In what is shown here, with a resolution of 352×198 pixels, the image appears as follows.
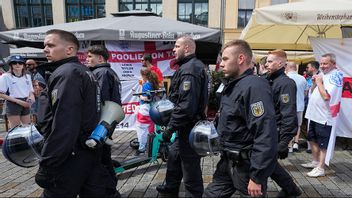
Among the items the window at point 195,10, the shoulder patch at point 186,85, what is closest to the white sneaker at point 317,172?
the shoulder patch at point 186,85

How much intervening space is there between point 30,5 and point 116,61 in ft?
76.7

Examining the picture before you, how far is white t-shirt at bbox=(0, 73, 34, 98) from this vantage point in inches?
235

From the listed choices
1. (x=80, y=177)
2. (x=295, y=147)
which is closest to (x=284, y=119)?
(x=80, y=177)

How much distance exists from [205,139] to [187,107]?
61 cm

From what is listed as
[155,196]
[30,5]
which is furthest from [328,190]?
[30,5]

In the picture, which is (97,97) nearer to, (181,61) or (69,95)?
(69,95)

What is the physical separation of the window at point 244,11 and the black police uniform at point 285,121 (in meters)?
21.4

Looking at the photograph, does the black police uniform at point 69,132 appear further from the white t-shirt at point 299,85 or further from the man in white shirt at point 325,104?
the white t-shirt at point 299,85

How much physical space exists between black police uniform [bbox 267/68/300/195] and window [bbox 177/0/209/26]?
21.6 meters

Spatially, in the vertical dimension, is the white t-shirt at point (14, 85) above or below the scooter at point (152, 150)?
above

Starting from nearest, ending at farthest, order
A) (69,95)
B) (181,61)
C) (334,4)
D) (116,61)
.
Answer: (69,95) → (181,61) → (334,4) → (116,61)

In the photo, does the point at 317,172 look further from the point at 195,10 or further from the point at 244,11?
the point at 195,10

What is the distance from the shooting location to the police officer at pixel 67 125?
219 centimetres

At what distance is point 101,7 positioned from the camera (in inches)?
1009
